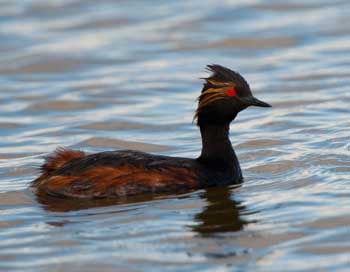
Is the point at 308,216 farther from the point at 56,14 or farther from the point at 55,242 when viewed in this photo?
the point at 56,14

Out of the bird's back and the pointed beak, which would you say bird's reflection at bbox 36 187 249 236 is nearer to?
the bird's back

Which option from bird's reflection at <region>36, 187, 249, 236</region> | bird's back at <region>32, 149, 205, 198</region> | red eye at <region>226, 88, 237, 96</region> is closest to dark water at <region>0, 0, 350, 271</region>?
bird's reflection at <region>36, 187, 249, 236</region>

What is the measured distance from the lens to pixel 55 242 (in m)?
10.5

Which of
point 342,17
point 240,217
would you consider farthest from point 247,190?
point 342,17

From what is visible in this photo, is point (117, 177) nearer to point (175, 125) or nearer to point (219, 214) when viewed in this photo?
point (219, 214)

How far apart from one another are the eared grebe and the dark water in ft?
0.64

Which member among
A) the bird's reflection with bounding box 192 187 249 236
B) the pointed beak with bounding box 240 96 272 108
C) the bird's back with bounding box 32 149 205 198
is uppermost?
the pointed beak with bounding box 240 96 272 108

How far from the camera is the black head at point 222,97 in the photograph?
12648 millimetres

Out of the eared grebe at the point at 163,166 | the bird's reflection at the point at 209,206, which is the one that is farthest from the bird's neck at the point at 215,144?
the bird's reflection at the point at 209,206

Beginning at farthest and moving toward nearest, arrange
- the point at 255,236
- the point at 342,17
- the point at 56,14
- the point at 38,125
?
the point at 56,14 < the point at 342,17 < the point at 38,125 < the point at 255,236

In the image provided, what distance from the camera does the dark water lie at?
33.3ft

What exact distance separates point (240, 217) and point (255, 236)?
0.85 m

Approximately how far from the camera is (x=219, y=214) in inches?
451

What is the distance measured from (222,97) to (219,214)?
5.51ft
